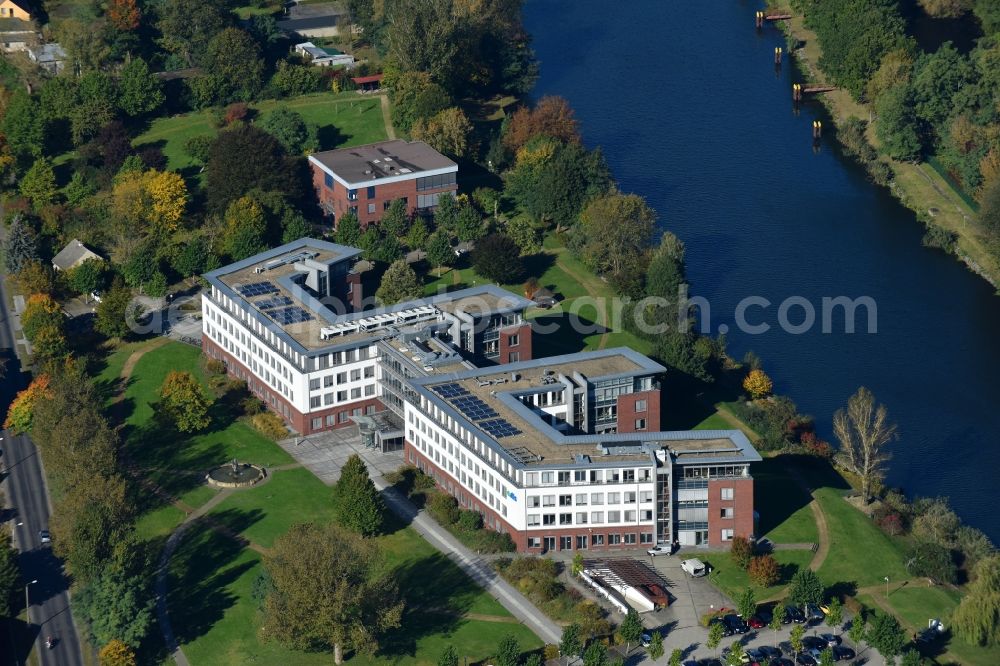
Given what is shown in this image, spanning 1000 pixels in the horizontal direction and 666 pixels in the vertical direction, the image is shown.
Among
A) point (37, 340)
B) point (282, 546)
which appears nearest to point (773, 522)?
point (282, 546)

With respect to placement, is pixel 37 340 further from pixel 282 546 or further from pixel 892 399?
pixel 892 399

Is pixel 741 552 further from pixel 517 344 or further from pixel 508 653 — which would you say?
pixel 517 344

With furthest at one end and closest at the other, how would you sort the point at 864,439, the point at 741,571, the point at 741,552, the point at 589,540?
the point at 864,439 → the point at 589,540 → the point at 741,552 → the point at 741,571

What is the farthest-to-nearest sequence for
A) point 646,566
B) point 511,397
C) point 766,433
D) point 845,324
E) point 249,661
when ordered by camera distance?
point 845,324
point 766,433
point 511,397
point 646,566
point 249,661

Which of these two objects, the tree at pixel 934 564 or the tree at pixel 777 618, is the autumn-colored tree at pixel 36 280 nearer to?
the tree at pixel 777 618

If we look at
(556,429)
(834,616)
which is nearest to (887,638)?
(834,616)

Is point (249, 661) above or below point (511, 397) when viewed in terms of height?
below
